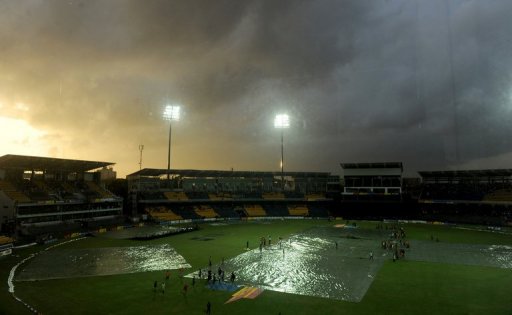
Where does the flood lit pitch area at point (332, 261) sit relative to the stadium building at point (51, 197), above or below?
below

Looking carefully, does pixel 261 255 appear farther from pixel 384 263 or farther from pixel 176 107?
pixel 176 107

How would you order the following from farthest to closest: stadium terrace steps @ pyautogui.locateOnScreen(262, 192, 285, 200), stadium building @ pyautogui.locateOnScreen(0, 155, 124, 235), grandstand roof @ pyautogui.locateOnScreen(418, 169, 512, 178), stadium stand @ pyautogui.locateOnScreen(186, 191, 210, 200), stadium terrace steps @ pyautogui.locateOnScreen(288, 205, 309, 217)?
stadium terrace steps @ pyautogui.locateOnScreen(262, 192, 285, 200)
stadium terrace steps @ pyautogui.locateOnScreen(288, 205, 309, 217)
stadium stand @ pyautogui.locateOnScreen(186, 191, 210, 200)
grandstand roof @ pyautogui.locateOnScreen(418, 169, 512, 178)
stadium building @ pyautogui.locateOnScreen(0, 155, 124, 235)

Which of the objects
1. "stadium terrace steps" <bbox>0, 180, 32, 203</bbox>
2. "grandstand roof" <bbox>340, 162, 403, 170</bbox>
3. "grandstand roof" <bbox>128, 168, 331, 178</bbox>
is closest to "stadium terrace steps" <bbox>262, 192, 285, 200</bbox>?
"grandstand roof" <bbox>128, 168, 331, 178</bbox>

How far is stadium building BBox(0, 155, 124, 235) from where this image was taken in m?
59.1

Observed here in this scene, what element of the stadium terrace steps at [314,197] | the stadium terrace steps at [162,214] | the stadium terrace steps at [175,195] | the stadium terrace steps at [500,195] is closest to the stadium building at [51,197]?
the stadium terrace steps at [162,214]

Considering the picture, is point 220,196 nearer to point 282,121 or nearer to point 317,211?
point 282,121

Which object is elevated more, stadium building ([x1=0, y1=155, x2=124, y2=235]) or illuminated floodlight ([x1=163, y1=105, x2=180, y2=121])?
illuminated floodlight ([x1=163, y1=105, x2=180, y2=121])

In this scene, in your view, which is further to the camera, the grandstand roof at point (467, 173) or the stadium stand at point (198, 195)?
the stadium stand at point (198, 195)

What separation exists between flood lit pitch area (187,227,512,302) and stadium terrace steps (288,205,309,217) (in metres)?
36.2

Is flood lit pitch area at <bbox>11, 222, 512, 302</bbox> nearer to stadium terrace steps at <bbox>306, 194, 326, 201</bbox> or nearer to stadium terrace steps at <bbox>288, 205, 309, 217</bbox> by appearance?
stadium terrace steps at <bbox>288, 205, 309, 217</bbox>

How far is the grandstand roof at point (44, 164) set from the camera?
62125 millimetres

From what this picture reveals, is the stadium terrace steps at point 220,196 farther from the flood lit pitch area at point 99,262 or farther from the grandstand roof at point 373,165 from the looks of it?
the flood lit pitch area at point 99,262

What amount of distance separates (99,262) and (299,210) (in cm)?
6823

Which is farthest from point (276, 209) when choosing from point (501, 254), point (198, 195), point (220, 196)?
point (501, 254)
